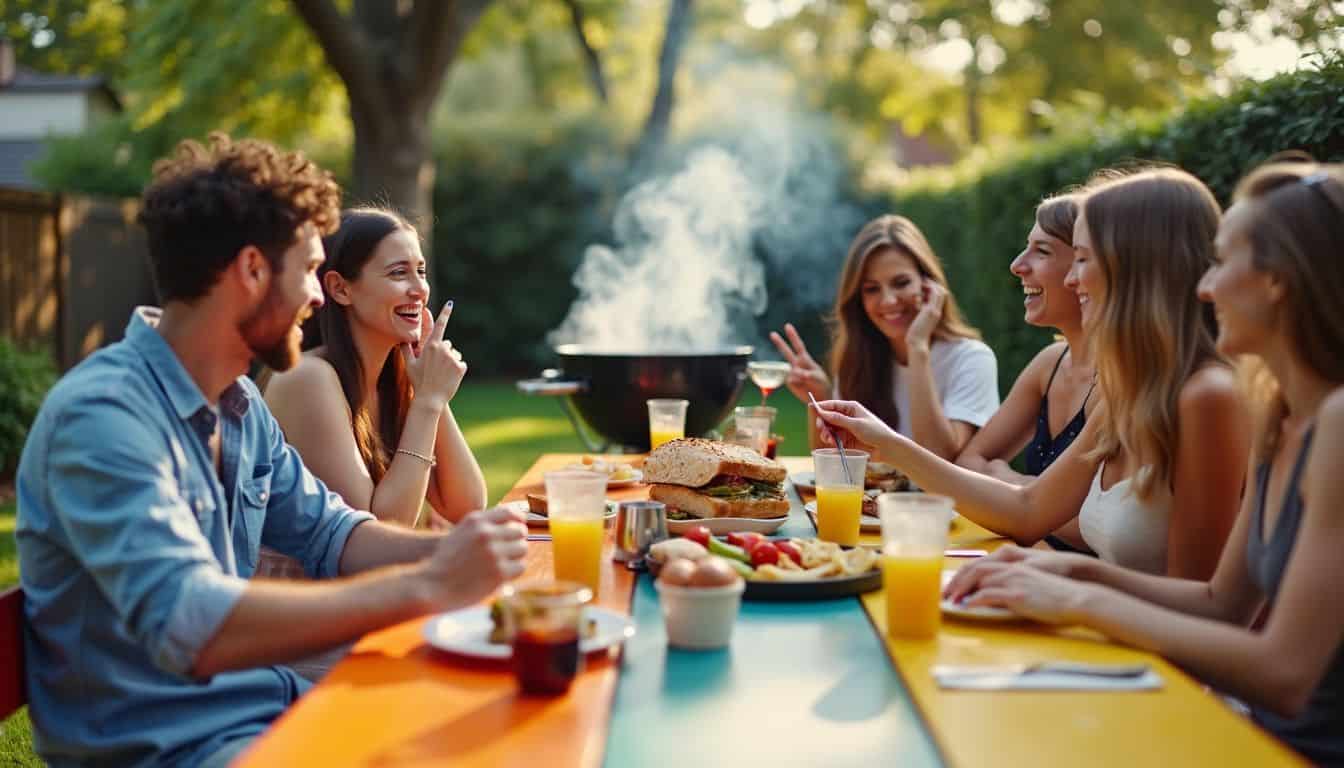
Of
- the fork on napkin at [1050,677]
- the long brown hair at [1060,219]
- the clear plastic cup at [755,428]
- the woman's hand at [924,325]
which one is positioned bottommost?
the fork on napkin at [1050,677]

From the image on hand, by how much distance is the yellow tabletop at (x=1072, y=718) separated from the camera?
1.47 meters

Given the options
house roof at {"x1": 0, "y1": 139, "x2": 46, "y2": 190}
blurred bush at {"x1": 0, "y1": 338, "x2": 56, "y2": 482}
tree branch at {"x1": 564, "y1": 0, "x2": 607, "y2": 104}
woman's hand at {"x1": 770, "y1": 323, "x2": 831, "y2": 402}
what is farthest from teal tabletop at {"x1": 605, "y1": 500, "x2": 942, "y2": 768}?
house roof at {"x1": 0, "y1": 139, "x2": 46, "y2": 190}

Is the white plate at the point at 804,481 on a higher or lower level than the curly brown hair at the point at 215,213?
lower

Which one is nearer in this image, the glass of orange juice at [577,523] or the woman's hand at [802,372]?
the glass of orange juice at [577,523]

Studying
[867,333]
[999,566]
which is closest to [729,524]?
[999,566]

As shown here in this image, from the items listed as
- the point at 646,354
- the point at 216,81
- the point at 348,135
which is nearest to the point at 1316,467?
the point at 646,354

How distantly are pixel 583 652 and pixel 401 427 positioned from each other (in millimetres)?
1877

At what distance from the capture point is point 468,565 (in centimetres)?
196

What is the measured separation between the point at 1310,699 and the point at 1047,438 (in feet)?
5.58

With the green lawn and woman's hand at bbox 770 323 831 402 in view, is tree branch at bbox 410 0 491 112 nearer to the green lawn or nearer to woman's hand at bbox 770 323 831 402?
the green lawn

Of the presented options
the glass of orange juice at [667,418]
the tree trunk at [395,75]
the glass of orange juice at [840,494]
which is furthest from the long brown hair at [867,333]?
the tree trunk at [395,75]

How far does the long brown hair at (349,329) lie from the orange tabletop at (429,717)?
1384mm

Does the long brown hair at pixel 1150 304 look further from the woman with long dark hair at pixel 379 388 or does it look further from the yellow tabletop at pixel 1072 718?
the woman with long dark hair at pixel 379 388

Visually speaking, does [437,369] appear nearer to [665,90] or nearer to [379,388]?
[379,388]
